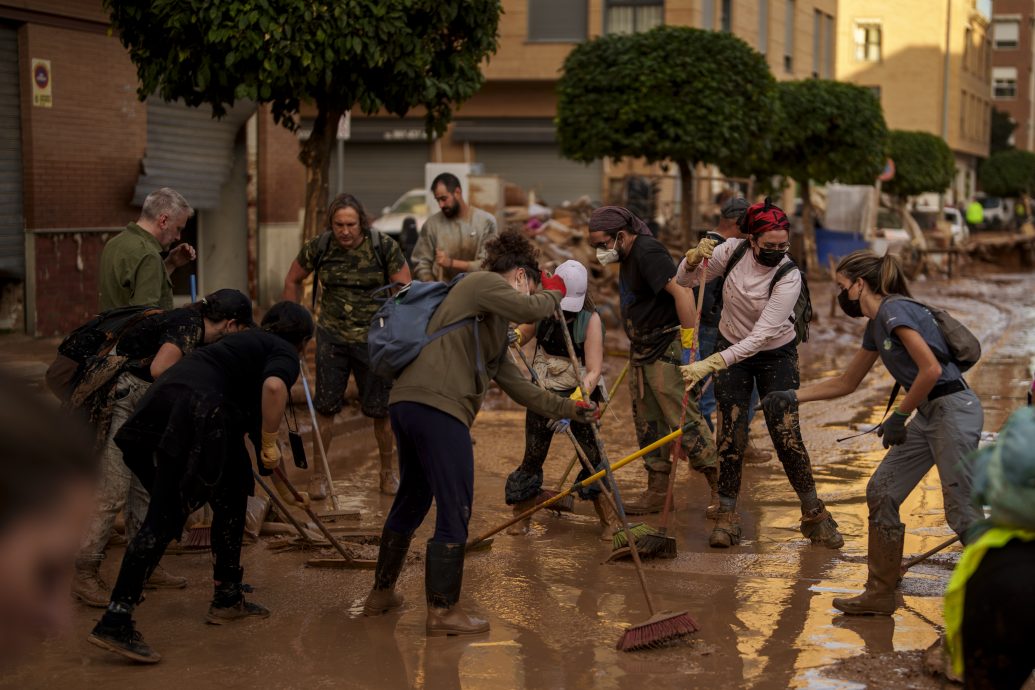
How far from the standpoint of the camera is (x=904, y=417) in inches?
231

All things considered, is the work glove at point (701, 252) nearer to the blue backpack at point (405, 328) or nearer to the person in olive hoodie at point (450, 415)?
the person in olive hoodie at point (450, 415)

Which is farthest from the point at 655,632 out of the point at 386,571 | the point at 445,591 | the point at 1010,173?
the point at 1010,173

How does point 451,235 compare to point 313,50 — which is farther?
point 313,50

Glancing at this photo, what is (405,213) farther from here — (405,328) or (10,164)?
(405,328)

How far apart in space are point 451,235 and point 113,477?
436 centimetres

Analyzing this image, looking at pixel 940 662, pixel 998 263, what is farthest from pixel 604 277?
pixel 998 263

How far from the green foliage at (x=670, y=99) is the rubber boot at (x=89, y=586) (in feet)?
48.0

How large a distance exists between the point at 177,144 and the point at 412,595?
460 inches

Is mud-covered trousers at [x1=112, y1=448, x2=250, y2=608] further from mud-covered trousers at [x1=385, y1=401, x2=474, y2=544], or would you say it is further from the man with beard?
the man with beard

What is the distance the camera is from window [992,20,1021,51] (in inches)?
3189

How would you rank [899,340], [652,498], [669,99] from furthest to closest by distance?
[669,99] → [652,498] → [899,340]

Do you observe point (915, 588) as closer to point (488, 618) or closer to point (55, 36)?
point (488, 618)

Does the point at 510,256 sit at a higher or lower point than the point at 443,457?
higher

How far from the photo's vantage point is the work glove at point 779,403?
6.91 m
